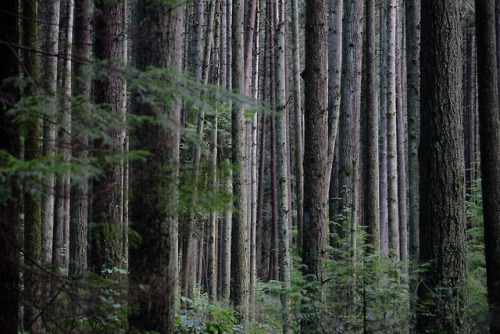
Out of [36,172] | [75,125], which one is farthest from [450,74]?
[36,172]

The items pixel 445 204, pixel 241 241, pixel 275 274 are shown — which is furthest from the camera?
pixel 275 274

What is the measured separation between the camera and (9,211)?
420 centimetres

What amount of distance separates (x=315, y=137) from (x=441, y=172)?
2.20m

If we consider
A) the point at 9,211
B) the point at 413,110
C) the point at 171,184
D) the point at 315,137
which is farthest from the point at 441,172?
the point at 413,110

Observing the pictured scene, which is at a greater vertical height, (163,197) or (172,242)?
(163,197)

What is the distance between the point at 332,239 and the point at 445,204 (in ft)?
19.5

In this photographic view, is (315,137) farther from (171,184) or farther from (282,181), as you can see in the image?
(171,184)

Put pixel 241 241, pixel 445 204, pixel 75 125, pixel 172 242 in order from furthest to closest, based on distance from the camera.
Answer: pixel 241 241 < pixel 445 204 < pixel 172 242 < pixel 75 125

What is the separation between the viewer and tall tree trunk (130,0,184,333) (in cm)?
440

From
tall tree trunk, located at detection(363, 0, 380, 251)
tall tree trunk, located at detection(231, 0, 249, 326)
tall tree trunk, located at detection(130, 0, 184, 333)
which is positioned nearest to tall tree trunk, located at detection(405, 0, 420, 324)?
tall tree trunk, located at detection(363, 0, 380, 251)

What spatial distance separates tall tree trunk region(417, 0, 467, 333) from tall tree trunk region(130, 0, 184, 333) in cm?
348

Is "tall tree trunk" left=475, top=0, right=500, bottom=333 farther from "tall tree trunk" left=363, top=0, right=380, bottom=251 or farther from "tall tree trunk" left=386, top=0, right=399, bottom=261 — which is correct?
"tall tree trunk" left=386, top=0, right=399, bottom=261

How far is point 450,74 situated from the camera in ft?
20.0

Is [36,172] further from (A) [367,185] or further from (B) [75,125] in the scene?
(A) [367,185]
